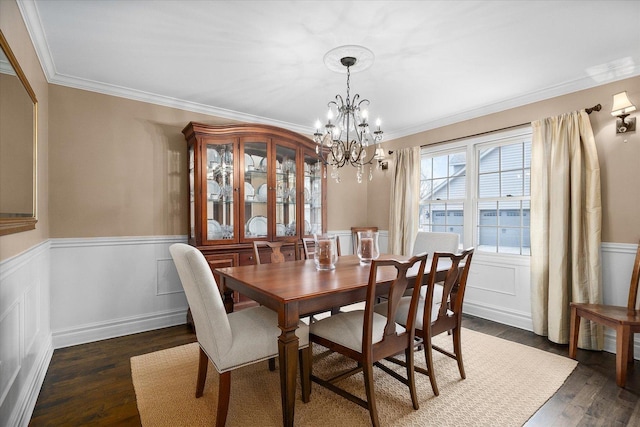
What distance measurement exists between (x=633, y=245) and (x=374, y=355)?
258cm

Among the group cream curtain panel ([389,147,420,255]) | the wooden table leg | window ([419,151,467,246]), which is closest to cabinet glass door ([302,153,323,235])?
cream curtain panel ([389,147,420,255])

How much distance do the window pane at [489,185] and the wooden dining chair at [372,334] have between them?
2401 mm

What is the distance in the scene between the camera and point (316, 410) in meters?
1.91

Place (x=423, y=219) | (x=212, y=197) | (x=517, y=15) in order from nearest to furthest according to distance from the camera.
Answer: (x=517, y=15)
(x=212, y=197)
(x=423, y=219)

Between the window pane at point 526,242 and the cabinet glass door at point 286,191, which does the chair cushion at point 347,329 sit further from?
the window pane at point 526,242

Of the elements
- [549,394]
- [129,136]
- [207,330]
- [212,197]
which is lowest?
[549,394]

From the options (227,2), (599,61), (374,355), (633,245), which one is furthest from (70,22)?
(633,245)

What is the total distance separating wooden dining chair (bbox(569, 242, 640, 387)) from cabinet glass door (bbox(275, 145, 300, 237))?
2.82 metres

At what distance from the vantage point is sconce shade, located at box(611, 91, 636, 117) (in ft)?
8.36

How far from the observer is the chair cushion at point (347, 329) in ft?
5.92

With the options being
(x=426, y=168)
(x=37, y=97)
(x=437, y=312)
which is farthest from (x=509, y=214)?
(x=37, y=97)

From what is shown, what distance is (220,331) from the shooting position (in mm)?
1640

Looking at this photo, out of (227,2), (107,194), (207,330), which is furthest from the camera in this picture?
(107,194)

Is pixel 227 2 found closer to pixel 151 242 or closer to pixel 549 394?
pixel 151 242
